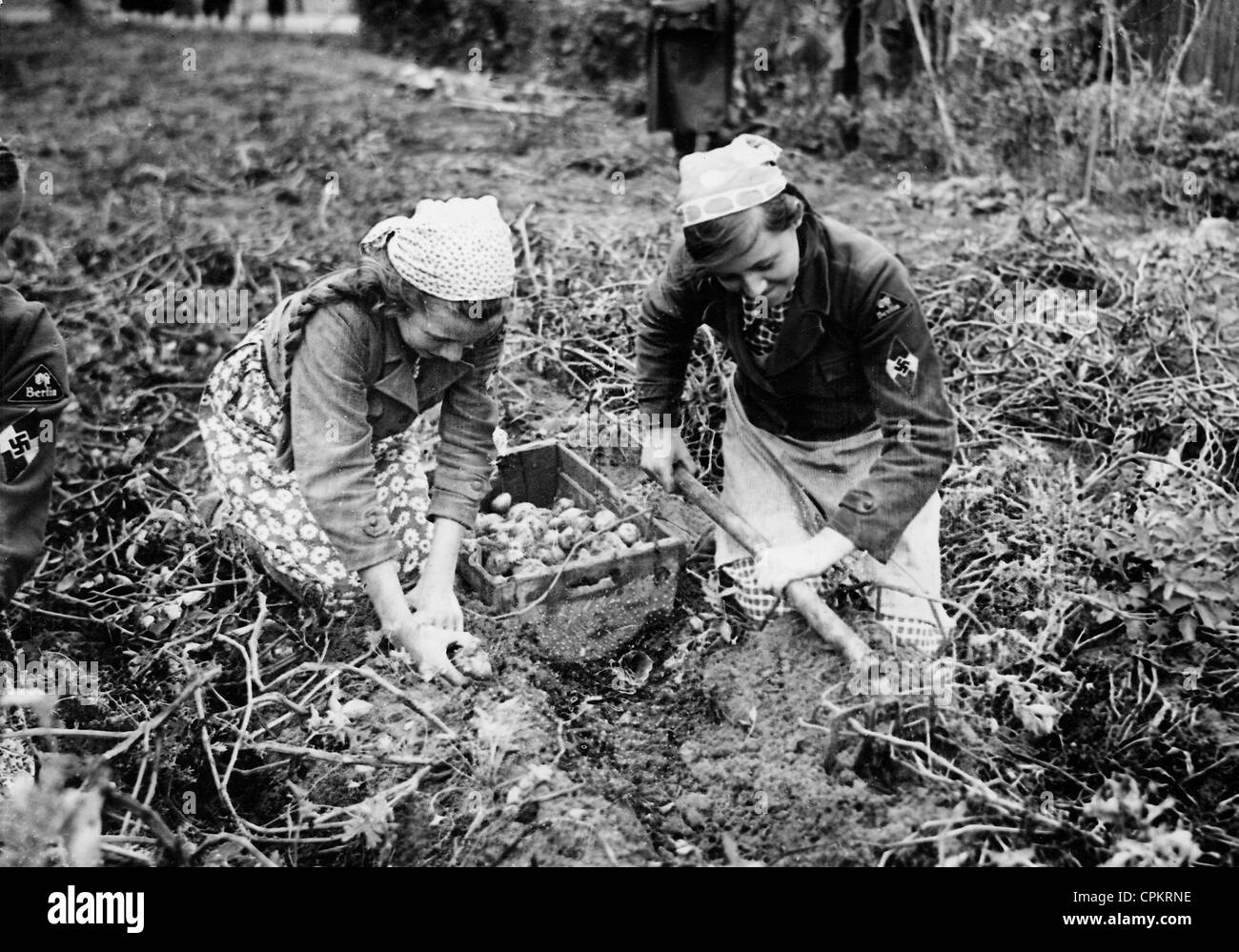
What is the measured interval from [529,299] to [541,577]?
1.87 metres

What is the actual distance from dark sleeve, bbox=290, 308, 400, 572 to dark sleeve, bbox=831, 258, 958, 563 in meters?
1.10

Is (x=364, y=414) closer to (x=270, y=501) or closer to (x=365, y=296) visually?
(x=365, y=296)

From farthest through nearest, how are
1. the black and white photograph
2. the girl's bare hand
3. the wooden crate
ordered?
the wooden crate → the girl's bare hand → the black and white photograph

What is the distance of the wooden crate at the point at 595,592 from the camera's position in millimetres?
3154

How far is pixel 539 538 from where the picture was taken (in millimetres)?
3441

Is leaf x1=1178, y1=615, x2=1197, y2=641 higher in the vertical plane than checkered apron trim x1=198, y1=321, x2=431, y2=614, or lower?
lower

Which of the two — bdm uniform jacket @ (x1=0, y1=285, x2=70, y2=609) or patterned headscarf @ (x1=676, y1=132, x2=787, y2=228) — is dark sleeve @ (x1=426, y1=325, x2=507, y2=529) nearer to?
patterned headscarf @ (x1=676, y1=132, x2=787, y2=228)

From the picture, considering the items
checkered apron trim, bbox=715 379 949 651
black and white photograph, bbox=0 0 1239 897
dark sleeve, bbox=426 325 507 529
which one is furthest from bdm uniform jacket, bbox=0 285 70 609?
checkered apron trim, bbox=715 379 949 651

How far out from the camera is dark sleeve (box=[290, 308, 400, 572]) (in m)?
2.67

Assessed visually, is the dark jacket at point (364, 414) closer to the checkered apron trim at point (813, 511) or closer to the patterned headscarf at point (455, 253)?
the patterned headscarf at point (455, 253)

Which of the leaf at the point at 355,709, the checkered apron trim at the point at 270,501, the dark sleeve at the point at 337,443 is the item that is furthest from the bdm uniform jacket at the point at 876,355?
the leaf at the point at 355,709

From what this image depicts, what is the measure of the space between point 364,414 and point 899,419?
4.09 ft

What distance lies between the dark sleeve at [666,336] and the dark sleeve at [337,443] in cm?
84

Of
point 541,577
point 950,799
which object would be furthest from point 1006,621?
point 541,577
